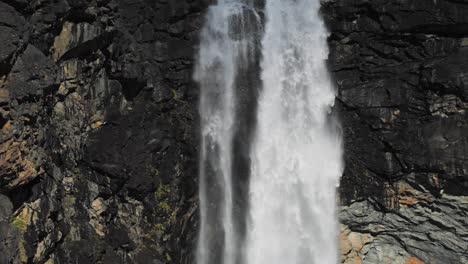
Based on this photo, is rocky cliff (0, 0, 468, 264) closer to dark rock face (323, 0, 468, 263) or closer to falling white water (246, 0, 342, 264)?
dark rock face (323, 0, 468, 263)

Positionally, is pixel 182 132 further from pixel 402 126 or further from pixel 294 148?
pixel 402 126

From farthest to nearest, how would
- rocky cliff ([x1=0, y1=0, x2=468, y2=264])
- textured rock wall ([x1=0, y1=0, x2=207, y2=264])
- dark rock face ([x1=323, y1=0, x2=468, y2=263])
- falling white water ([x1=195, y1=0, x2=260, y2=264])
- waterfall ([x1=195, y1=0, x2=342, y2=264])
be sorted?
waterfall ([x1=195, y1=0, x2=342, y2=264]) < falling white water ([x1=195, y1=0, x2=260, y2=264]) < dark rock face ([x1=323, y1=0, x2=468, y2=263]) < rocky cliff ([x1=0, y1=0, x2=468, y2=264]) < textured rock wall ([x1=0, y1=0, x2=207, y2=264])

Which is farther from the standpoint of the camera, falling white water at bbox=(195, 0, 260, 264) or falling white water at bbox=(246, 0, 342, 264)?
falling white water at bbox=(246, 0, 342, 264)

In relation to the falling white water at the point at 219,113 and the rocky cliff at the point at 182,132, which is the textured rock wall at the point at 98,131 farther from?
the falling white water at the point at 219,113

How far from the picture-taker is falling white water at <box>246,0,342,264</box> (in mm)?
17094

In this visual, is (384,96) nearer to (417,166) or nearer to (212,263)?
(417,166)

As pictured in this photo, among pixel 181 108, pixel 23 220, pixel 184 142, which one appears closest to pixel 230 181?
pixel 184 142

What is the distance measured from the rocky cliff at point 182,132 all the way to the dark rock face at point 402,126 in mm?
41

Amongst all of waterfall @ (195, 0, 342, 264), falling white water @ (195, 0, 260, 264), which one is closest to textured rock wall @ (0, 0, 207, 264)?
falling white water @ (195, 0, 260, 264)

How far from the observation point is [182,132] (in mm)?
16656

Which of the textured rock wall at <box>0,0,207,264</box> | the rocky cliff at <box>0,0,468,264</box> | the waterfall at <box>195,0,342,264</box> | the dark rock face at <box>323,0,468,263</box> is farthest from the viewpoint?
the waterfall at <box>195,0,342,264</box>

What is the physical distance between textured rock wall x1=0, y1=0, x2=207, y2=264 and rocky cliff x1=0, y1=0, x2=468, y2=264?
48mm

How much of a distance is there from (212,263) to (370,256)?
6.37m

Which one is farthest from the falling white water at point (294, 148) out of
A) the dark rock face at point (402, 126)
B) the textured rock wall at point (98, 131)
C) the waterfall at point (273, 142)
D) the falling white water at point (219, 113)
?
the textured rock wall at point (98, 131)
